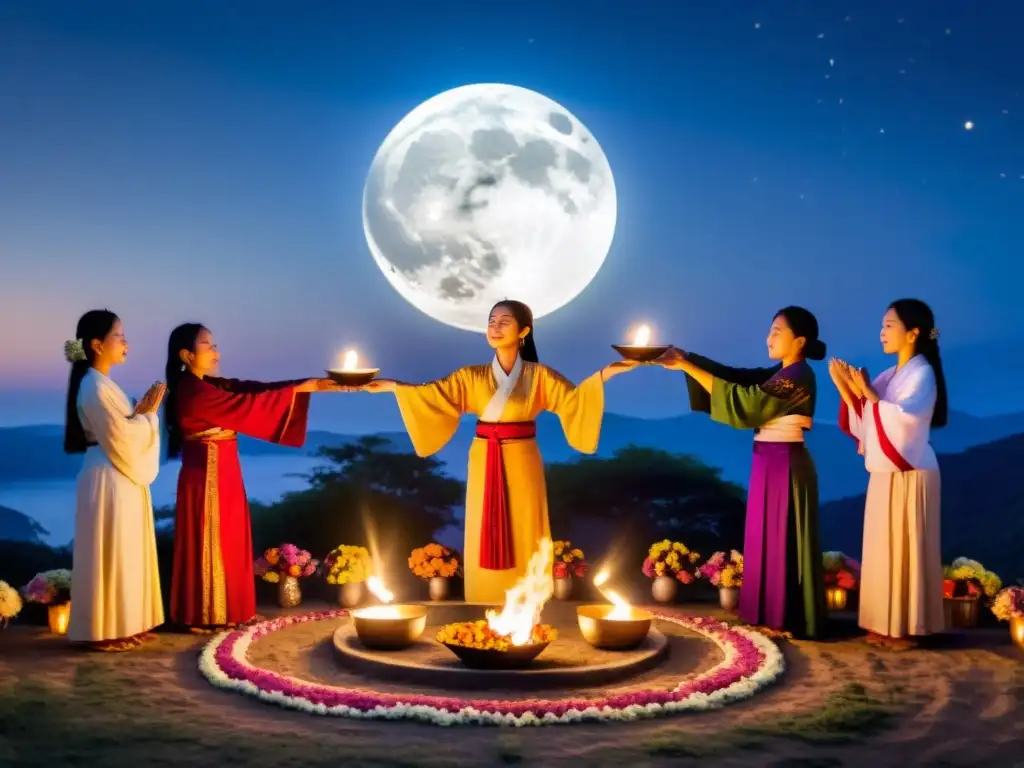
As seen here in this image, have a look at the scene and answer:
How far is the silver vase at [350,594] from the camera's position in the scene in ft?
31.9

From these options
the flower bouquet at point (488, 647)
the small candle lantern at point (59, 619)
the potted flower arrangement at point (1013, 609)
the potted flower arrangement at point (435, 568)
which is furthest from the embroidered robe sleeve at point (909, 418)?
the small candle lantern at point (59, 619)

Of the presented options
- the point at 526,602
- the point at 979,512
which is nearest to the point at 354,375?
the point at 526,602

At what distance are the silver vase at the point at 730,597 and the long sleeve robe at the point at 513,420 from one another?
2.23 meters

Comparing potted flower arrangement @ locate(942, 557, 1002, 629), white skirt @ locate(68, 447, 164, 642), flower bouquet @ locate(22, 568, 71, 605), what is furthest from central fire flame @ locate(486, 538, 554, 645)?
flower bouquet @ locate(22, 568, 71, 605)

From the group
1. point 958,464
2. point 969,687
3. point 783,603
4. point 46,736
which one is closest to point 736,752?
point 969,687

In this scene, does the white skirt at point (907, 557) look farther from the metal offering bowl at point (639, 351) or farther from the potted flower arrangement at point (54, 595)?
the potted flower arrangement at point (54, 595)

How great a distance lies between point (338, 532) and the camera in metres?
13.9

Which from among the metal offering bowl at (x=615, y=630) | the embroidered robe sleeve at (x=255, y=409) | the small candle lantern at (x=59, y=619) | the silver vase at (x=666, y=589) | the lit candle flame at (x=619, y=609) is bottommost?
the small candle lantern at (x=59, y=619)

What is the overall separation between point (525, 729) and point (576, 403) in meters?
3.02

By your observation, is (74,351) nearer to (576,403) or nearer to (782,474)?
(576,403)

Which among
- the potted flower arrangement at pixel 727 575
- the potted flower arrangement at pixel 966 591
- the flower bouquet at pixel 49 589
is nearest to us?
the flower bouquet at pixel 49 589

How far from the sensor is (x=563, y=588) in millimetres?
9930

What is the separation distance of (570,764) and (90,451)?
15.3 feet

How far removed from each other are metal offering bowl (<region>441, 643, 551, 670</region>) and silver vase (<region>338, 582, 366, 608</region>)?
129 inches
